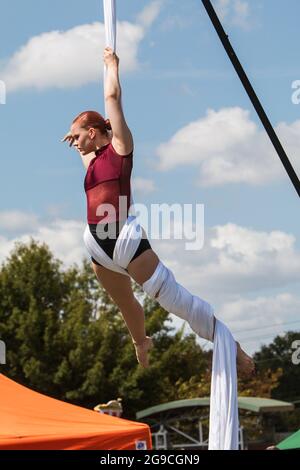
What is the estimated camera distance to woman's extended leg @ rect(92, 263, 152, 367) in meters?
5.57

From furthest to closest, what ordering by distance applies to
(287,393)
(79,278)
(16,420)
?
(287,393)
(79,278)
(16,420)

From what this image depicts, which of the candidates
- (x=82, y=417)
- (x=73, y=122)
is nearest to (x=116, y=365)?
(x=82, y=417)

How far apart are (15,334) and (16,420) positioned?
95.7ft

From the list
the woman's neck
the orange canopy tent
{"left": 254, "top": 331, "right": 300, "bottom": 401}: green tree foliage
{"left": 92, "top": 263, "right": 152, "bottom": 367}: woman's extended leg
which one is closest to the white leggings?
{"left": 92, "top": 263, "right": 152, "bottom": 367}: woman's extended leg

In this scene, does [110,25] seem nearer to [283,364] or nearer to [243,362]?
[243,362]

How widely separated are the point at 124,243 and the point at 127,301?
576 millimetres

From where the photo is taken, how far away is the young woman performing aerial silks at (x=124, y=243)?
204 inches

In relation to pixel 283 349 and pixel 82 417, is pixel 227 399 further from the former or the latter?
pixel 283 349

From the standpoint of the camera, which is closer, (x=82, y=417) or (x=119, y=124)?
(x=119, y=124)

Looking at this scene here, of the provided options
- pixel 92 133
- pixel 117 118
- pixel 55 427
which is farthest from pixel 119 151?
pixel 55 427

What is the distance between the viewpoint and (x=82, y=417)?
9.06 m

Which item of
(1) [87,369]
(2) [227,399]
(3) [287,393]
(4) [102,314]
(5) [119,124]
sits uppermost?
(3) [287,393]

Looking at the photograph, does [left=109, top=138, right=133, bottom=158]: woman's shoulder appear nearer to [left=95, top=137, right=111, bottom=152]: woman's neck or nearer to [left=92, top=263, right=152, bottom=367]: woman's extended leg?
[left=95, top=137, right=111, bottom=152]: woman's neck

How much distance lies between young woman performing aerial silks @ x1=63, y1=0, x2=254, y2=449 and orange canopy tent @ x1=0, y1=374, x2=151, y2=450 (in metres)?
3.02
